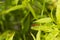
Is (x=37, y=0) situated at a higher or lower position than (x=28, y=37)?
higher

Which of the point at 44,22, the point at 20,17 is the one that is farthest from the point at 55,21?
the point at 20,17

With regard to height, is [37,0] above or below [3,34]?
above

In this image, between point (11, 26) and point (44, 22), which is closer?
point (44, 22)

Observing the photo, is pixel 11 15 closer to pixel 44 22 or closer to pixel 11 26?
pixel 11 26

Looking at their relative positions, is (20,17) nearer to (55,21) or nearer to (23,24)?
(23,24)

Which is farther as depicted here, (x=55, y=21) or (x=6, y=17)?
(x=6, y=17)

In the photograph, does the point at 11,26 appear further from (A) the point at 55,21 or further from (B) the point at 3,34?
(A) the point at 55,21

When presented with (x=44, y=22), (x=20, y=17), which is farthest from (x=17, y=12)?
(x=44, y=22)

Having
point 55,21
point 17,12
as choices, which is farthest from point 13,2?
point 55,21
